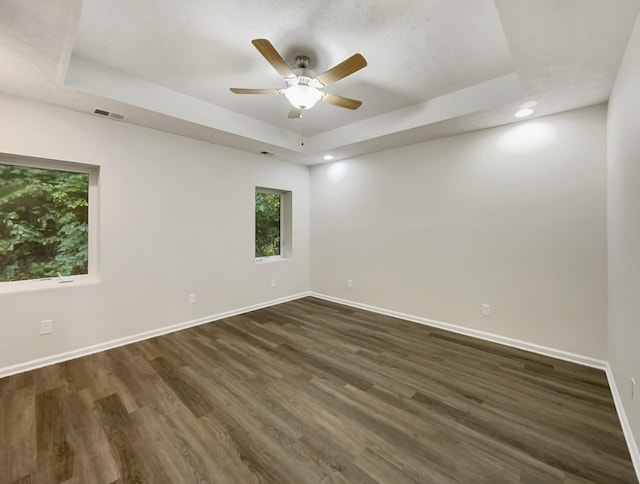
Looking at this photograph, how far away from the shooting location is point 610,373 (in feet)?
7.80

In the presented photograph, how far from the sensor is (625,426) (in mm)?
1783

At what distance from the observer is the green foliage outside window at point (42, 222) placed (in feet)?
8.54

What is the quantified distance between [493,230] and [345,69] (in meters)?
2.46

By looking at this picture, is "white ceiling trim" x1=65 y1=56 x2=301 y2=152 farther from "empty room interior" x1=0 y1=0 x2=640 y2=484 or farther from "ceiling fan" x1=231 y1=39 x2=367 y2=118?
"ceiling fan" x1=231 y1=39 x2=367 y2=118

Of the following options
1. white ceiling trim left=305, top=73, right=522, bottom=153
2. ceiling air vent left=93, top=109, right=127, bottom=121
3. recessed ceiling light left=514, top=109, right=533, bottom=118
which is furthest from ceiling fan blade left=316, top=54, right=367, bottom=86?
ceiling air vent left=93, top=109, right=127, bottom=121

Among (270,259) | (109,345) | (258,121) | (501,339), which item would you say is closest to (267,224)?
(270,259)

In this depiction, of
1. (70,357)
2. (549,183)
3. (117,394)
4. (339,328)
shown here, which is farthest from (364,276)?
(70,357)

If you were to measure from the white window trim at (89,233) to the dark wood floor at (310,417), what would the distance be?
78 centimetres

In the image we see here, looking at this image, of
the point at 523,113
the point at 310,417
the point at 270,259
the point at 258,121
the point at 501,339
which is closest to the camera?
the point at 310,417

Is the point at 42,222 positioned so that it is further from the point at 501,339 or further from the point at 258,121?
the point at 501,339

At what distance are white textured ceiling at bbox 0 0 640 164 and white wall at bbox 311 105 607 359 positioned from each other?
357mm

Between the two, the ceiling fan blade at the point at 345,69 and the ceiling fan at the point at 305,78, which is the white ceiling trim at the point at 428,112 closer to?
the ceiling fan at the point at 305,78

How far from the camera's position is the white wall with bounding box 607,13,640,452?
157 cm

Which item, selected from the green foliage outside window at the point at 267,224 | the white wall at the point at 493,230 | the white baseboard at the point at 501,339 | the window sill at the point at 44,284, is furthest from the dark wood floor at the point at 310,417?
the green foliage outside window at the point at 267,224
